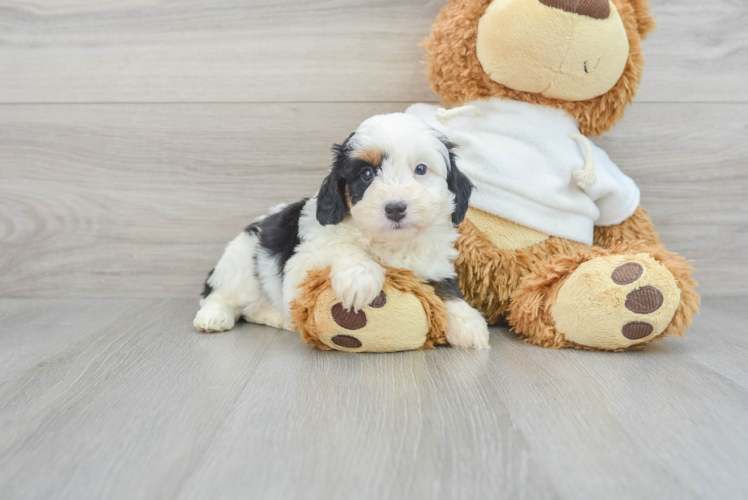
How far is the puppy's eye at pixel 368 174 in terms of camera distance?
1.24 metres

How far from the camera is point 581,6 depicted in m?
1.35

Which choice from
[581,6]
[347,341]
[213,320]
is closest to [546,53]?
[581,6]

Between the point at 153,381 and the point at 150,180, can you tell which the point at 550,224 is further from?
the point at 150,180

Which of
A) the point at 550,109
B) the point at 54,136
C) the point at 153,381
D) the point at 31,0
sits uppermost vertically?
the point at 31,0

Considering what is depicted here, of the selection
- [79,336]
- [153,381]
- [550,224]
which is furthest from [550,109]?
[79,336]

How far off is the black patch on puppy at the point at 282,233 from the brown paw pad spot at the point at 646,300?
→ 81 cm

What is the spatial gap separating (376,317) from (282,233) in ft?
1.28

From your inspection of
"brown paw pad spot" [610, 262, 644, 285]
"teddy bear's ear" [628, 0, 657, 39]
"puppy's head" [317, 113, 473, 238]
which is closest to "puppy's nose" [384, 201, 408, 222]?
"puppy's head" [317, 113, 473, 238]

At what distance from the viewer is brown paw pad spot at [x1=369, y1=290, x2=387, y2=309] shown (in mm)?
1252


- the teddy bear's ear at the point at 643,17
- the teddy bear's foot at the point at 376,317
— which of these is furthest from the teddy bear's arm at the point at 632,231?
the teddy bear's foot at the point at 376,317

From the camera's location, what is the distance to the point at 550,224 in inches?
58.9

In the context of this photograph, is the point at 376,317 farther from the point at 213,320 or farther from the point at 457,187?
the point at 213,320

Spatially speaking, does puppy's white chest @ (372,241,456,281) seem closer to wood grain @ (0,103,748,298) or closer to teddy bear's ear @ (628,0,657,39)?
wood grain @ (0,103,748,298)

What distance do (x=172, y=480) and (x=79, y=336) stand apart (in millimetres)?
947
